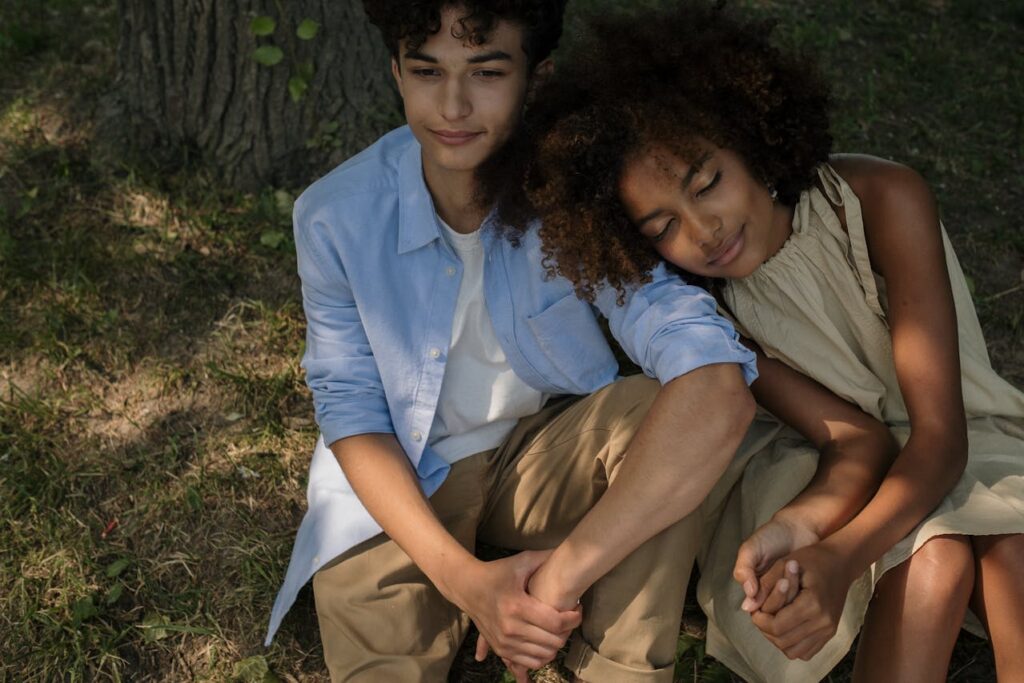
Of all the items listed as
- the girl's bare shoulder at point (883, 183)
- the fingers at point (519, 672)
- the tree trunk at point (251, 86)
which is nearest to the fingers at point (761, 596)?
the fingers at point (519, 672)

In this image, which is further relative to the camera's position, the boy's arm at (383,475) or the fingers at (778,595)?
the boy's arm at (383,475)

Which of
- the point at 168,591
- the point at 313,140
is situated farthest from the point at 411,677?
the point at 313,140

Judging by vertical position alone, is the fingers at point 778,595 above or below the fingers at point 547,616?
above

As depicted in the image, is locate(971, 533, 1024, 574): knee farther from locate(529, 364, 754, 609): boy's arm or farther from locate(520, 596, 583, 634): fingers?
locate(520, 596, 583, 634): fingers

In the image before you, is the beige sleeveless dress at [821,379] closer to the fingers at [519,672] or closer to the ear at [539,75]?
the fingers at [519,672]

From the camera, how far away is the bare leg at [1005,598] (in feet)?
7.25

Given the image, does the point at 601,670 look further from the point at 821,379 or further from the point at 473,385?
the point at 821,379

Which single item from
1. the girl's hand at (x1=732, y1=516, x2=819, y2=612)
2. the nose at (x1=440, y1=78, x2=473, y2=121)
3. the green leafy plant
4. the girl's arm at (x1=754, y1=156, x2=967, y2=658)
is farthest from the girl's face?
the green leafy plant

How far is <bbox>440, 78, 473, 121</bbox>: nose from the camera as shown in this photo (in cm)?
231

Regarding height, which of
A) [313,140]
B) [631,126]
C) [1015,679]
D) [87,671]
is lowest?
[87,671]

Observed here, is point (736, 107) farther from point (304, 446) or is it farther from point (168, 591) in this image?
point (168, 591)

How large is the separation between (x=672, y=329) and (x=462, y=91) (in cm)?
68

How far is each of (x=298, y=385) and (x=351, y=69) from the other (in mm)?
1080

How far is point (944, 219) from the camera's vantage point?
3.68 m
